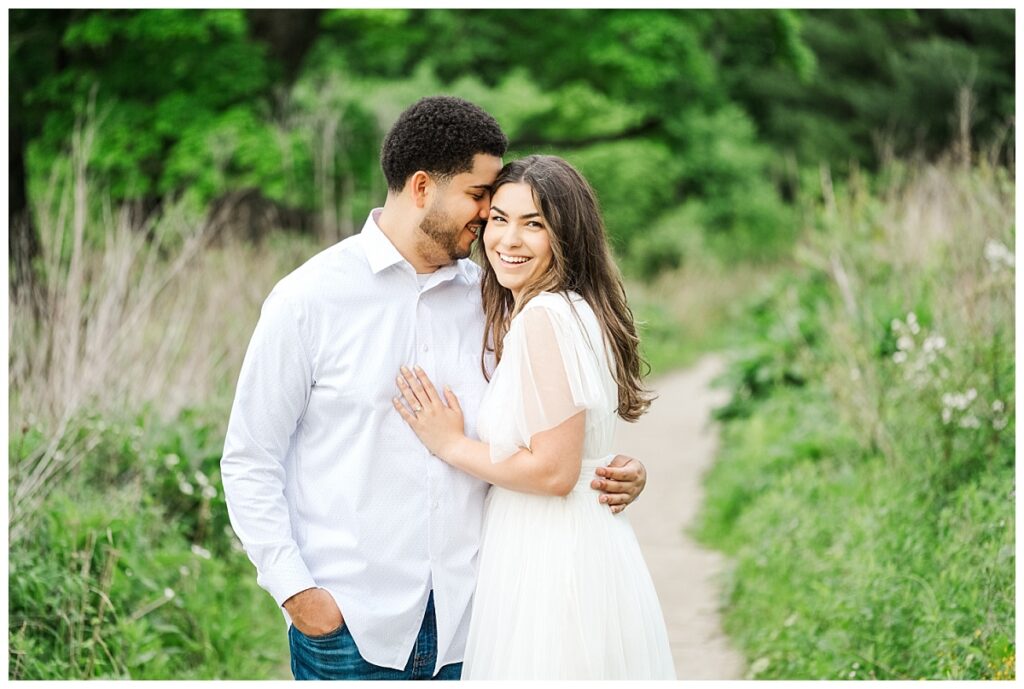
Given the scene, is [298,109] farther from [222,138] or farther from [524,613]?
[524,613]

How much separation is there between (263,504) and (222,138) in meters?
9.28

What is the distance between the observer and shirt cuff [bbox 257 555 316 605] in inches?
101

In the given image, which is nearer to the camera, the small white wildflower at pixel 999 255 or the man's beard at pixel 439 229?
the man's beard at pixel 439 229

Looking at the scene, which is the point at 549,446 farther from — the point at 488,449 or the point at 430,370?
the point at 430,370

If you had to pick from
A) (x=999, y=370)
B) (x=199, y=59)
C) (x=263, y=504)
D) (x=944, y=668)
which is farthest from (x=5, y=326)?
(x=199, y=59)

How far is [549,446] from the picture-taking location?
2641mm

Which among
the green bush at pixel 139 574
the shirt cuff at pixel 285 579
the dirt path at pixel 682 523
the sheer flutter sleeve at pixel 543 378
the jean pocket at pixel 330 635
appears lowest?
the dirt path at pixel 682 523

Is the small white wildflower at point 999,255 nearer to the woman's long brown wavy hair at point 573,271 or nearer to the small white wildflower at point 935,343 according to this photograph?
the small white wildflower at point 935,343

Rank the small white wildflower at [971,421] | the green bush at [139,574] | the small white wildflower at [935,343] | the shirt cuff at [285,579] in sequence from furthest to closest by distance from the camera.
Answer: the small white wildflower at [935,343] → the small white wildflower at [971,421] → the green bush at [139,574] → the shirt cuff at [285,579]

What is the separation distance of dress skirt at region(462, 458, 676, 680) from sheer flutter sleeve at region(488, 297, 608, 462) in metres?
0.21

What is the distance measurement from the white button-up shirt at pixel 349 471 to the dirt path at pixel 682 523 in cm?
152

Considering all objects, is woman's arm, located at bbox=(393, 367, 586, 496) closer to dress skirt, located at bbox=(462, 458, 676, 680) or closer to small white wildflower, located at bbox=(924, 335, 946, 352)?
dress skirt, located at bbox=(462, 458, 676, 680)

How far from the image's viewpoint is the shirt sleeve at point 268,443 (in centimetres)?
258

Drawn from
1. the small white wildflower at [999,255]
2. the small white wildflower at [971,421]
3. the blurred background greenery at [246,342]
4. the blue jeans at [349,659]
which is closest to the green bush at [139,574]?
the blurred background greenery at [246,342]
